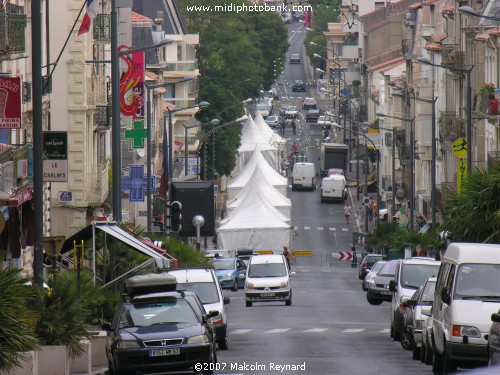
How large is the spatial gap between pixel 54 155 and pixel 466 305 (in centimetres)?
946

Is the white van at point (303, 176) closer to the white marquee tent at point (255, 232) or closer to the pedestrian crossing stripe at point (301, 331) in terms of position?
the white marquee tent at point (255, 232)

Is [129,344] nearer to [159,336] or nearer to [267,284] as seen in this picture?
[159,336]

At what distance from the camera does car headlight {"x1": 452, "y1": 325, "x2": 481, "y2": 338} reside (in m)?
22.8

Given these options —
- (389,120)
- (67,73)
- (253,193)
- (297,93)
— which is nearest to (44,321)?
(67,73)

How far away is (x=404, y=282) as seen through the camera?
1374 inches

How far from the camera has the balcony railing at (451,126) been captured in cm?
7038

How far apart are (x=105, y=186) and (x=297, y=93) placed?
12573 centimetres

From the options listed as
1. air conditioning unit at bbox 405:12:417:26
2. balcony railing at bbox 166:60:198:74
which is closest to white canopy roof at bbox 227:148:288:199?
balcony railing at bbox 166:60:198:74

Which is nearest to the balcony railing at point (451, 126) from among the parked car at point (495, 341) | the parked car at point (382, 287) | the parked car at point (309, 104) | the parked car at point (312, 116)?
the parked car at point (382, 287)

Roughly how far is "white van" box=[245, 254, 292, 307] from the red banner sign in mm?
18619

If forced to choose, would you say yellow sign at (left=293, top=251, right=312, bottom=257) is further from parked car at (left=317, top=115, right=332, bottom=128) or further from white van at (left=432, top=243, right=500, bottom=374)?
parked car at (left=317, top=115, right=332, bottom=128)

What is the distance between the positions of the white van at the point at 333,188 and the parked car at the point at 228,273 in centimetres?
5144

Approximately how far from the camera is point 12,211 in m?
35.8

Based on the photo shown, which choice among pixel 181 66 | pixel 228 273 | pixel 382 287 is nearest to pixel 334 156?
pixel 181 66
